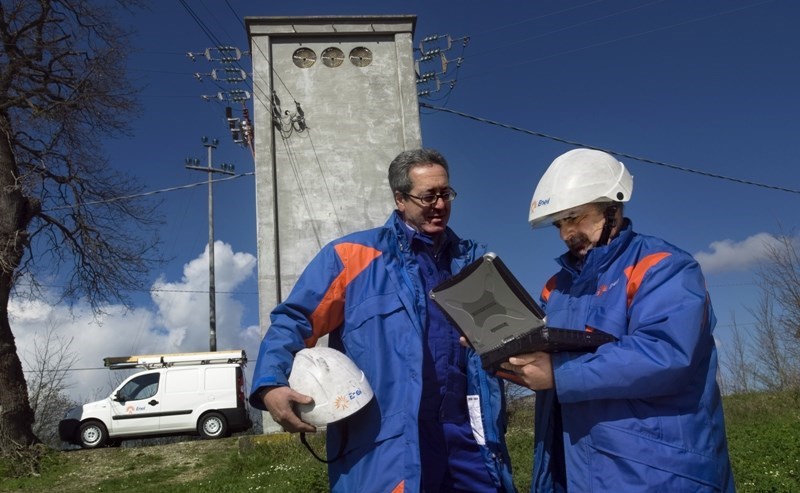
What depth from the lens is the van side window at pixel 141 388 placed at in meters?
16.6

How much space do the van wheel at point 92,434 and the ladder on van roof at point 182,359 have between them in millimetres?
1810

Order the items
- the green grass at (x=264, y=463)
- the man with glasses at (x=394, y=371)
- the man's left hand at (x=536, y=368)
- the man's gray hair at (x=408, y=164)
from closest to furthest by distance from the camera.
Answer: the man's left hand at (x=536, y=368) → the man with glasses at (x=394, y=371) → the man's gray hair at (x=408, y=164) → the green grass at (x=264, y=463)

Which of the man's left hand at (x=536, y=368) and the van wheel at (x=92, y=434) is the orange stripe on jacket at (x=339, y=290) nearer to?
the man's left hand at (x=536, y=368)

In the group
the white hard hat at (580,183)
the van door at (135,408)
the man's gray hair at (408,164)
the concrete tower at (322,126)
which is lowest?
the van door at (135,408)

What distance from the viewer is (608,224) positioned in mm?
2529

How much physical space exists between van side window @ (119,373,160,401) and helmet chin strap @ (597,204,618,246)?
52.8 ft

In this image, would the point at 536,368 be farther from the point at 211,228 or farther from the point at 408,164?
the point at 211,228

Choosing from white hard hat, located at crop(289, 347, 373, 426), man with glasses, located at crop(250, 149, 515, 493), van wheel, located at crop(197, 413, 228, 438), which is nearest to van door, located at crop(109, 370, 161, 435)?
van wheel, located at crop(197, 413, 228, 438)

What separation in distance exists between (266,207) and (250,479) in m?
7.58

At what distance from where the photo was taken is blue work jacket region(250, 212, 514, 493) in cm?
266

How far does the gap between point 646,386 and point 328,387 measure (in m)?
1.15

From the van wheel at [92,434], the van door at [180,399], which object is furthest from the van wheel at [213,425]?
the van wheel at [92,434]

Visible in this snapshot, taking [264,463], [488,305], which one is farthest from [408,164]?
[264,463]

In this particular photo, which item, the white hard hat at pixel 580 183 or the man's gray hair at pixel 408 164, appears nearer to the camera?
the white hard hat at pixel 580 183
